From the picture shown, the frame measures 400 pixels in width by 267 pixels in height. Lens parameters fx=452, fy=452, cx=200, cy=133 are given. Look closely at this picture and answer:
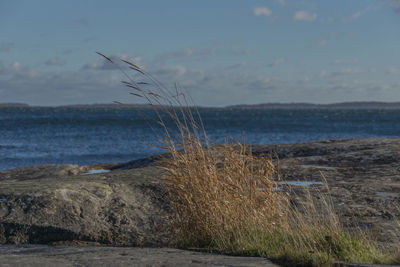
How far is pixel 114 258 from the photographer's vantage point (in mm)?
3854

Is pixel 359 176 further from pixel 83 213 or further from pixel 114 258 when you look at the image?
pixel 114 258

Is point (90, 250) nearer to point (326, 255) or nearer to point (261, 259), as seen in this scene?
point (261, 259)

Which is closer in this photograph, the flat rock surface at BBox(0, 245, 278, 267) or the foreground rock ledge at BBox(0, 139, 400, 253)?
the flat rock surface at BBox(0, 245, 278, 267)

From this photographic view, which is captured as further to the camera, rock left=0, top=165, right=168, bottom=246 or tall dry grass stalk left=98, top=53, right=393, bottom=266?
rock left=0, top=165, right=168, bottom=246

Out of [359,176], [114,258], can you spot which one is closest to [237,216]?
[114,258]

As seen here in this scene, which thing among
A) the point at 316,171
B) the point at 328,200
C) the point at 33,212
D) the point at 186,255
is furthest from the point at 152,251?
the point at 316,171

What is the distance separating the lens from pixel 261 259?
3979mm

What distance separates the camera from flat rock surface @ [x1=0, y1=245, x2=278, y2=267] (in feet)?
12.0

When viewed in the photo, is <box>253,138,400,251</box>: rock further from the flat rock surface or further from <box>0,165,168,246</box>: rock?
<box>0,165,168,246</box>: rock

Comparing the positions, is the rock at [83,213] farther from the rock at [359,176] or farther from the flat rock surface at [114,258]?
the rock at [359,176]

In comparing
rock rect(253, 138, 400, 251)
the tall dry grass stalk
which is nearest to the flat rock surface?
the tall dry grass stalk

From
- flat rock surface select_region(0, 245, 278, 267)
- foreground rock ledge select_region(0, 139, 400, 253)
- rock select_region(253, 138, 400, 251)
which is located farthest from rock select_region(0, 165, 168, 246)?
rock select_region(253, 138, 400, 251)

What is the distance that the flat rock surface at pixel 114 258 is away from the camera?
3.67 m

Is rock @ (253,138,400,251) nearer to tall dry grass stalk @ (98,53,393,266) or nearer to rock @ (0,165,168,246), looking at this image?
tall dry grass stalk @ (98,53,393,266)
